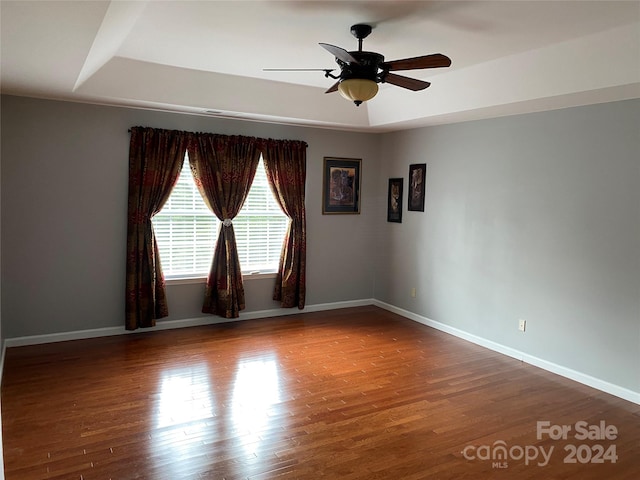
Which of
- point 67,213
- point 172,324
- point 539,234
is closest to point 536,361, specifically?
point 539,234

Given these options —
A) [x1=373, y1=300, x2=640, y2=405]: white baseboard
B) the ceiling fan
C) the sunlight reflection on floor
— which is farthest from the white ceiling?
the sunlight reflection on floor

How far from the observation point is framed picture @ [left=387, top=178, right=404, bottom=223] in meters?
6.13

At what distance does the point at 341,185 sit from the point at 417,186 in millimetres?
991

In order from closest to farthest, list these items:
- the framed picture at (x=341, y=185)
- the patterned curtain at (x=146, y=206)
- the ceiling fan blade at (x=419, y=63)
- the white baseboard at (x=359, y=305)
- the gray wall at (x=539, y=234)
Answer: the ceiling fan blade at (x=419, y=63)
the gray wall at (x=539, y=234)
the white baseboard at (x=359, y=305)
the patterned curtain at (x=146, y=206)
the framed picture at (x=341, y=185)

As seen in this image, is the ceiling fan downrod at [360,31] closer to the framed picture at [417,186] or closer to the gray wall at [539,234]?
the gray wall at [539,234]

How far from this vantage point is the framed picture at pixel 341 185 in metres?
6.09

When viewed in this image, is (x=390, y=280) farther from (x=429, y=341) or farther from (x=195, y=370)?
(x=195, y=370)

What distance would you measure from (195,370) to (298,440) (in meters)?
1.44

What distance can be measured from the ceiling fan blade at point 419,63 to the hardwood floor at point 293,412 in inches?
94.1

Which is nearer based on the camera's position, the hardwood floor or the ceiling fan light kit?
the hardwood floor

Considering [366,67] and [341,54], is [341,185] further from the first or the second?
[341,54]

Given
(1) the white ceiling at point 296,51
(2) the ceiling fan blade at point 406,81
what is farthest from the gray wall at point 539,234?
(2) the ceiling fan blade at point 406,81

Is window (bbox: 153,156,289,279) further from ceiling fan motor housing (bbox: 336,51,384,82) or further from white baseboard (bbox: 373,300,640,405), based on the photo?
ceiling fan motor housing (bbox: 336,51,384,82)

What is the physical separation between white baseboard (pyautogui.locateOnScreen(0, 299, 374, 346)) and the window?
1.68 feet
